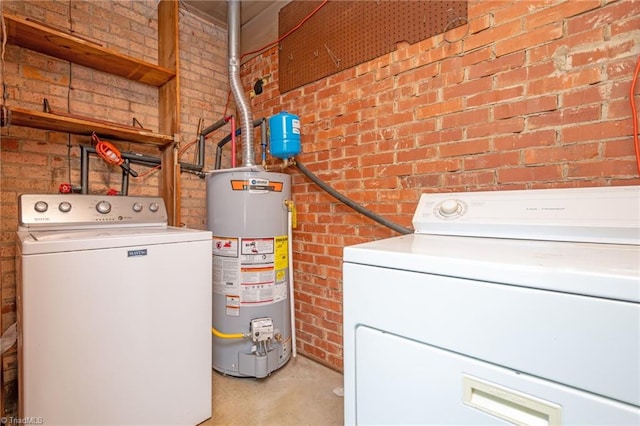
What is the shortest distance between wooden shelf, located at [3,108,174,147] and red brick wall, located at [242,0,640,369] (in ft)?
3.24

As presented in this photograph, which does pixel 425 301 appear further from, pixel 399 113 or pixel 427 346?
pixel 399 113

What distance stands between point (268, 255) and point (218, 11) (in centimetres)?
198

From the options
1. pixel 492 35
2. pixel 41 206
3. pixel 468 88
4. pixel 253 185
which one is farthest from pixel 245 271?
pixel 492 35

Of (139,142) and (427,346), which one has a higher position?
(139,142)

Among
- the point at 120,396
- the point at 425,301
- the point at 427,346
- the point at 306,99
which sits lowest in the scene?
the point at 120,396

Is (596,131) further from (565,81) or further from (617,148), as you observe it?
(565,81)

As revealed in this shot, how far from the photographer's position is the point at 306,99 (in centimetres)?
215

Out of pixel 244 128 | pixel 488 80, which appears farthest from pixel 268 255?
pixel 488 80

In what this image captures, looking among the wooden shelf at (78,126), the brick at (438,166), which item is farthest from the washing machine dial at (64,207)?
the brick at (438,166)

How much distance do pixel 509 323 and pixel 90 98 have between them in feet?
8.14

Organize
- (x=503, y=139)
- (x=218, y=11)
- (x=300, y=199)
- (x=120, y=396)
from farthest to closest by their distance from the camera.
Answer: (x=218, y=11) → (x=300, y=199) → (x=503, y=139) → (x=120, y=396)

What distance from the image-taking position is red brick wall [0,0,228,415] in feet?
5.60

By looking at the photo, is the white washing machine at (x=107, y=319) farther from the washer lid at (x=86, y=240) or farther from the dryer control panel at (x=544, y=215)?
the dryer control panel at (x=544, y=215)

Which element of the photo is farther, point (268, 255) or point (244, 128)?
point (244, 128)
